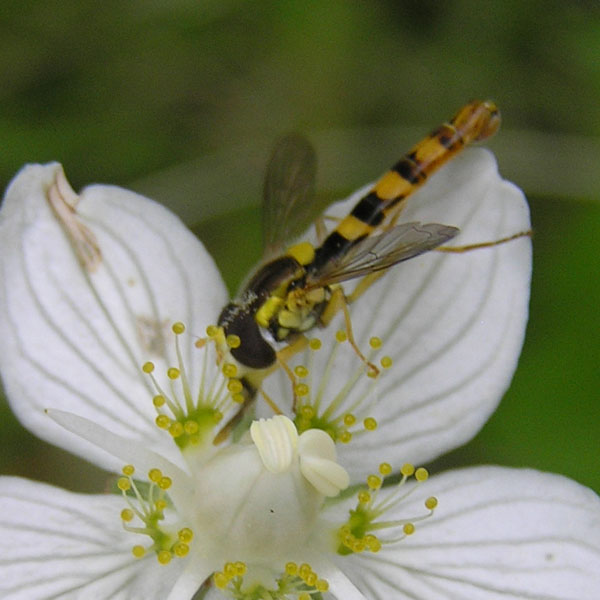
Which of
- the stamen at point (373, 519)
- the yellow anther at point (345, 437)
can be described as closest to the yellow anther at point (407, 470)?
the stamen at point (373, 519)

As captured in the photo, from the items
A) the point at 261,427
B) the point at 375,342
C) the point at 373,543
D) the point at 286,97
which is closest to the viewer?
the point at 261,427

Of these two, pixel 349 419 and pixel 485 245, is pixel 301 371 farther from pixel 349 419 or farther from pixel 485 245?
pixel 485 245

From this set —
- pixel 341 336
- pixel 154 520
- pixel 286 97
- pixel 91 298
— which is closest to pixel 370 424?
pixel 341 336

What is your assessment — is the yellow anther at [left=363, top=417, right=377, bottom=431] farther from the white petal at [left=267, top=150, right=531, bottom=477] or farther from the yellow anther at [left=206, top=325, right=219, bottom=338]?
the yellow anther at [left=206, top=325, right=219, bottom=338]

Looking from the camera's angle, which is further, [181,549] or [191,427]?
[191,427]

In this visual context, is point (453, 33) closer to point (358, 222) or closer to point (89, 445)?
point (358, 222)

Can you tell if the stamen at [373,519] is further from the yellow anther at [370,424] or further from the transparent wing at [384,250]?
the transparent wing at [384,250]
